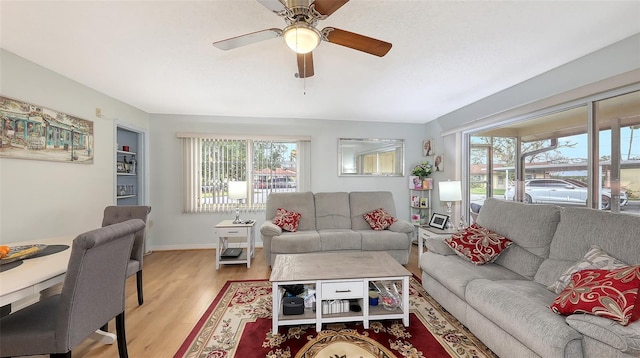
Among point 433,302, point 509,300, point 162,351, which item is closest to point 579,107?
point 509,300

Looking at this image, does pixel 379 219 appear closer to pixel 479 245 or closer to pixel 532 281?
pixel 479 245

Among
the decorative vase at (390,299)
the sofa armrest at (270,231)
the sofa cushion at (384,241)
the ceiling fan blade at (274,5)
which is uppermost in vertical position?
the ceiling fan blade at (274,5)

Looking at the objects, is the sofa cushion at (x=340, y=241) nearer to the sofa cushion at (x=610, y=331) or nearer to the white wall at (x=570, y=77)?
the sofa cushion at (x=610, y=331)

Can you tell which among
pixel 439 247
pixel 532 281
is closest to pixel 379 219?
pixel 439 247

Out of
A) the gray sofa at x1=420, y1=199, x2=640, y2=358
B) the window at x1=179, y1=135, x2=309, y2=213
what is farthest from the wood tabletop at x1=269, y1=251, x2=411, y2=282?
the window at x1=179, y1=135, x2=309, y2=213

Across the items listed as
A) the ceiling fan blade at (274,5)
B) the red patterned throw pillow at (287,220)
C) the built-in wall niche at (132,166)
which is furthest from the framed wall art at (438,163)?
the built-in wall niche at (132,166)

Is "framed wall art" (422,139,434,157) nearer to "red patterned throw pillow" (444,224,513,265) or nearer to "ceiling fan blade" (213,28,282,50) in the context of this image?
"red patterned throw pillow" (444,224,513,265)

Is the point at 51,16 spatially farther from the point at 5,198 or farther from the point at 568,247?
the point at 568,247

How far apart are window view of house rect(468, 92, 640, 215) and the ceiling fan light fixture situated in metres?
2.62

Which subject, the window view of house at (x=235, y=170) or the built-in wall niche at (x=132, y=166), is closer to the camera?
the built-in wall niche at (x=132, y=166)

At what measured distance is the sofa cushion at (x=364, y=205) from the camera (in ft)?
13.0

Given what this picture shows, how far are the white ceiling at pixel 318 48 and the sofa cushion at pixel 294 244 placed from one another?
1889mm

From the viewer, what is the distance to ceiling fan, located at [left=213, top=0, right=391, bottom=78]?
54.6 inches

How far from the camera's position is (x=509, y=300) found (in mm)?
1610
